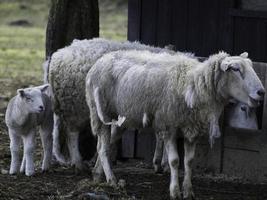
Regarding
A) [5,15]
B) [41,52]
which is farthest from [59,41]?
[5,15]

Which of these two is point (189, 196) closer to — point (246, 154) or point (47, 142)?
point (246, 154)

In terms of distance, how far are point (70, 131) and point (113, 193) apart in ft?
6.71

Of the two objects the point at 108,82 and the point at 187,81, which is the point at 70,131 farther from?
the point at 187,81

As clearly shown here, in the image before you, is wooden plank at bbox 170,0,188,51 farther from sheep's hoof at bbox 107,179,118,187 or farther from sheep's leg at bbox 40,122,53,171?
sheep's hoof at bbox 107,179,118,187

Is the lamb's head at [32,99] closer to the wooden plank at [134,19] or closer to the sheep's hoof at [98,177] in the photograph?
the sheep's hoof at [98,177]

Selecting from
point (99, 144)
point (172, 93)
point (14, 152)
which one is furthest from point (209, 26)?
point (14, 152)

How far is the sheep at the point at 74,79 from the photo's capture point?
36.7 feet

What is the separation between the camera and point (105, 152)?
10.3 metres

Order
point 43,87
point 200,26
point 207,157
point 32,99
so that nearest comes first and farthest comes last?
point 32,99, point 43,87, point 207,157, point 200,26

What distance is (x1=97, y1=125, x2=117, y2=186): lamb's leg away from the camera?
10188 millimetres

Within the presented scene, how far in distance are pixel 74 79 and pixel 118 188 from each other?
6.40 ft

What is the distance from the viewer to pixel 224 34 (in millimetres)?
12055

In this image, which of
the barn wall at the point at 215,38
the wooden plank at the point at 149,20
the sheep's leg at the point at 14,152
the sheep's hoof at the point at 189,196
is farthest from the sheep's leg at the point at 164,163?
the wooden plank at the point at 149,20

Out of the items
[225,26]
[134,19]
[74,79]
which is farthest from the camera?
[134,19]
